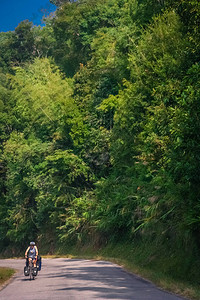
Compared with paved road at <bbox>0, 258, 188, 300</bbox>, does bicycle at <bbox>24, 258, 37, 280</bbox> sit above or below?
above

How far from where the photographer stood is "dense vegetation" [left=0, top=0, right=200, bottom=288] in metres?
21.1

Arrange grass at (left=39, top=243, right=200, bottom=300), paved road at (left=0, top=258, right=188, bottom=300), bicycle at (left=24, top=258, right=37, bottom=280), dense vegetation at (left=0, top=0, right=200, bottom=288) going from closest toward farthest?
1. paved road at (left=0, top=258, right=188, bottom=300)
2. grass at (left=39, top=243, right=200, bottom=300)
3. dense vegetation at (left=0, top=0, right=200, bottom=288)
4. bicycle at (left=24, top=258, right=37, bottom=280)

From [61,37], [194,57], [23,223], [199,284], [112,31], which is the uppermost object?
[61,37]

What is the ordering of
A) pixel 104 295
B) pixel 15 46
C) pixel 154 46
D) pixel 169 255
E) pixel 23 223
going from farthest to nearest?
pixel 15 46, pixel 23 223, pixel 154 46, pixel 169 255, pixel 104 295

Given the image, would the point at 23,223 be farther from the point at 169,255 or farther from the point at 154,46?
the point at 169,255

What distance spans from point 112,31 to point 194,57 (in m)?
38.2

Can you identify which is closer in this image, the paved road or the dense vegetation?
the paved road

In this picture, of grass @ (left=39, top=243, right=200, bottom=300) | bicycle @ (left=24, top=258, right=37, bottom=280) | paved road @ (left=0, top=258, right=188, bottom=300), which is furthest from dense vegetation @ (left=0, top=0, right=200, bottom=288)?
bicycle @ (left=24, top=258, right=37, bottom=280)

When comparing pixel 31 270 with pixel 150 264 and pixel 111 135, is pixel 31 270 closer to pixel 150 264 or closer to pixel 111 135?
pixel 150 264

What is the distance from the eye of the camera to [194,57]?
2234 cm

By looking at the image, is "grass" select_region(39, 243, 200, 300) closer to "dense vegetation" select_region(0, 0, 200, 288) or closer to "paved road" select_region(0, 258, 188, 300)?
"paved road" select_region(0, 258, 188, 300)

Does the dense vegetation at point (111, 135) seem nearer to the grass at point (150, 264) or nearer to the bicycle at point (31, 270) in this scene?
the grass at point (150, 264)

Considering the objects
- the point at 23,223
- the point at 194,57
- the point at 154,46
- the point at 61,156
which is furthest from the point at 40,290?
the point at 23,223

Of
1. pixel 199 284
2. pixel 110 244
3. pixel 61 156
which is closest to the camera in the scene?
pixel 199 284
